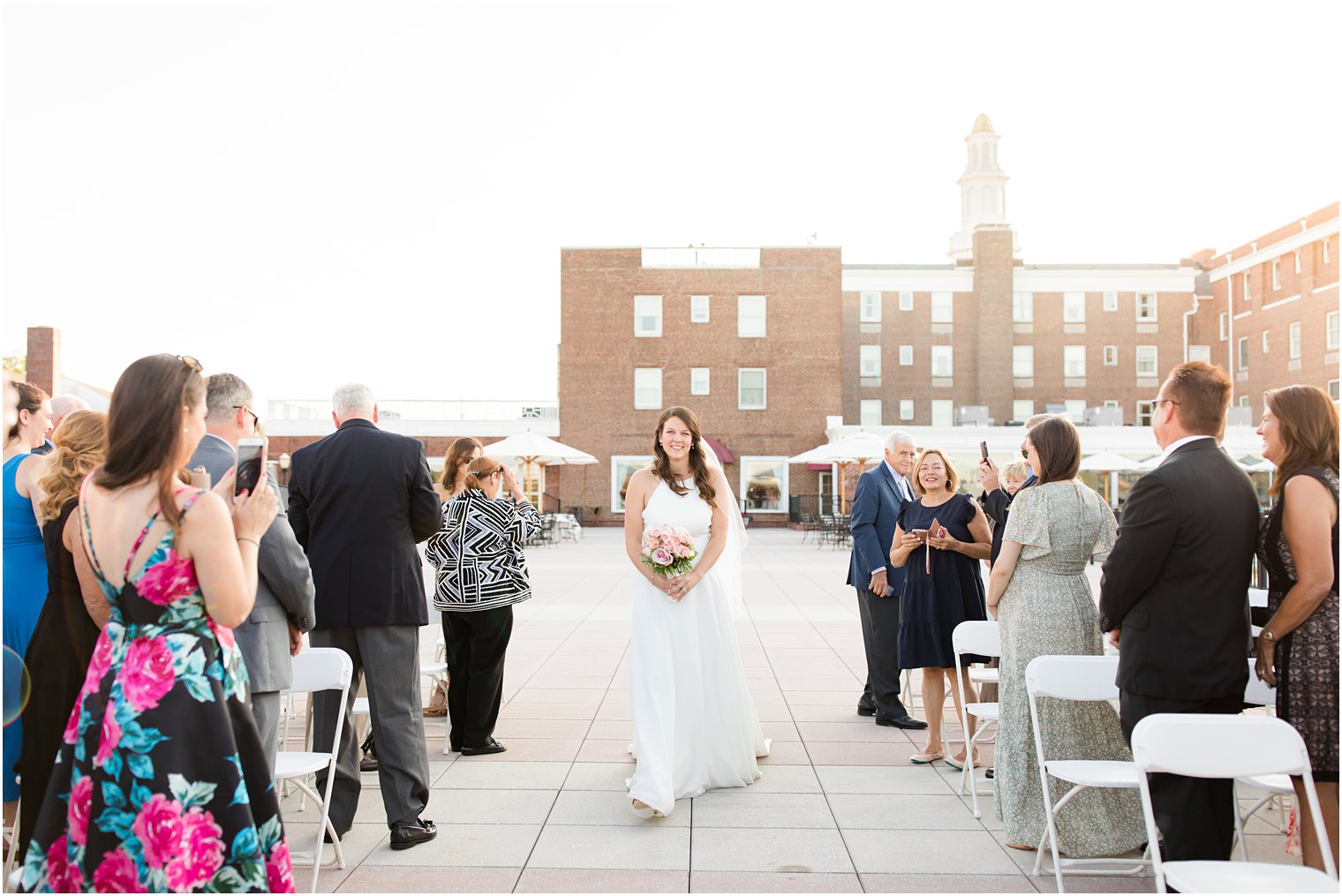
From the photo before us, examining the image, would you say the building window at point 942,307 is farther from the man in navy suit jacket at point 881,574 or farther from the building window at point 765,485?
the man in navy suit jacket at point 881,574

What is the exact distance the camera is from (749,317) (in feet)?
142

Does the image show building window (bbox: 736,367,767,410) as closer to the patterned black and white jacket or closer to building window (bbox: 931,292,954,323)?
building window (bbox: 931,292,954,323)

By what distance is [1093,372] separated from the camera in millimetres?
55688

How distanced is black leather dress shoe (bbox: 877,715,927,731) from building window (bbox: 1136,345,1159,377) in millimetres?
53386

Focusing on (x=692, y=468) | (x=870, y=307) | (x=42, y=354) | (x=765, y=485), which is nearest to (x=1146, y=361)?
(x=870, y=307)

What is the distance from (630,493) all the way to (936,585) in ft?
6.86

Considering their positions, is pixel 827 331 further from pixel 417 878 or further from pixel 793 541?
pixel 417 878

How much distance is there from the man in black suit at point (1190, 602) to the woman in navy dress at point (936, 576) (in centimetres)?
243

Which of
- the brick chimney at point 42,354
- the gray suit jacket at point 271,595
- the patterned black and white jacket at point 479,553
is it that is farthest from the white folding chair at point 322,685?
the brick chimney at point 42,354

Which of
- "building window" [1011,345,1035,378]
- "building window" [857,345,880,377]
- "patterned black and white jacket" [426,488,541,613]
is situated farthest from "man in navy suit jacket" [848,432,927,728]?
"building window" [1011,345,1035,378]

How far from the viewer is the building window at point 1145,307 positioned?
55.8 metres

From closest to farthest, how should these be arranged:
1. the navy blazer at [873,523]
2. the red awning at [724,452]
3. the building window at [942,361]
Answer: the navy blazer at [873,523] < the red awning at [724,452] < the building window at [942,361]

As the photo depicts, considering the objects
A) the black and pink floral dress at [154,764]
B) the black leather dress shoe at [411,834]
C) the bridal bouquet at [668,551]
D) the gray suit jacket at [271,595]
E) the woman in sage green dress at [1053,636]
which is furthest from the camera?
the bridal bouquet at [668,551]

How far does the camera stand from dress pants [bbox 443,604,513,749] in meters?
6.87
